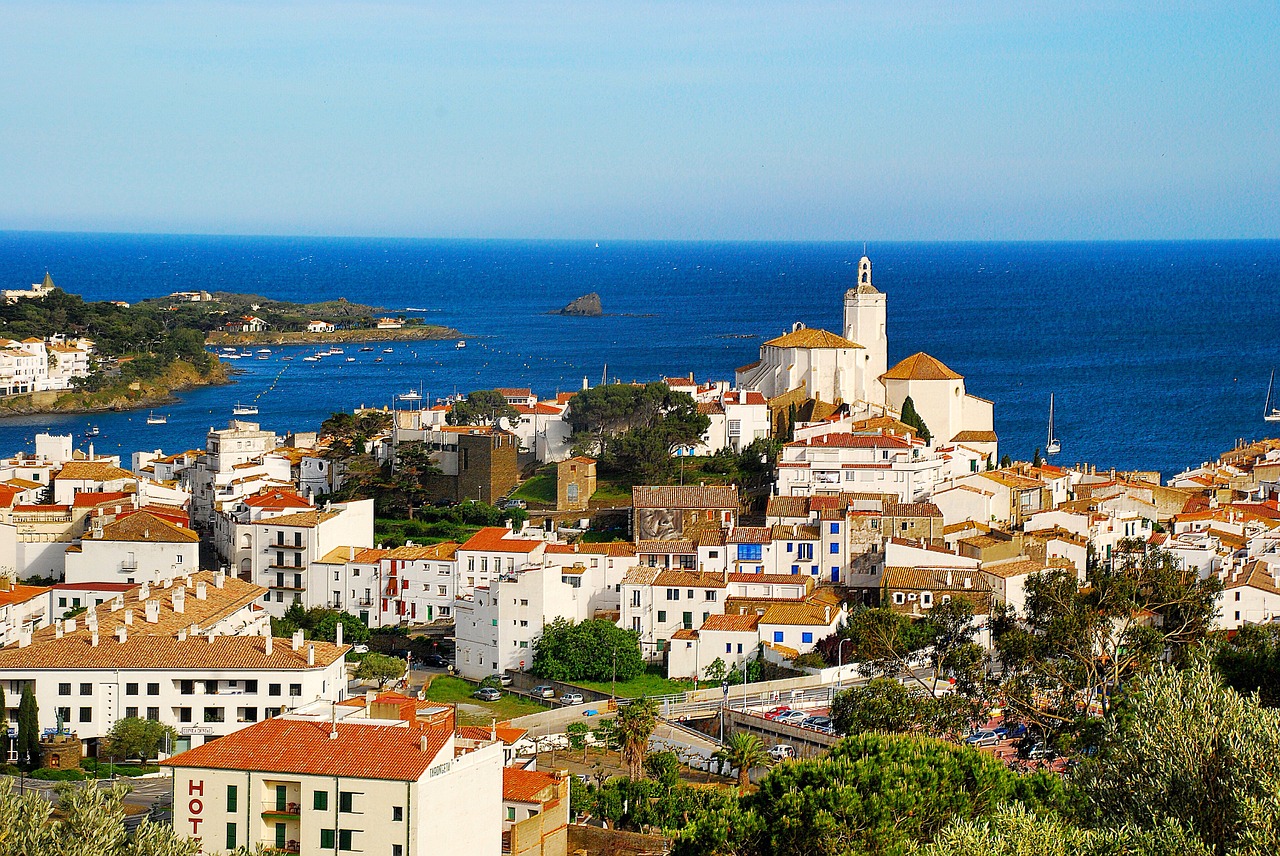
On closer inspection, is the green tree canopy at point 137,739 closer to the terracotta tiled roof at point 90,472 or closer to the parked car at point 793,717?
the parked car at point 793,717

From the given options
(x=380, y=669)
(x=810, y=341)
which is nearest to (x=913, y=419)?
(x=810, y=341)

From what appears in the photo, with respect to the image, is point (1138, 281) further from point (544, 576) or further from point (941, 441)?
point (544, 576)

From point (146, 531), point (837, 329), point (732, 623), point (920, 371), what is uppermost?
point (920, 371)

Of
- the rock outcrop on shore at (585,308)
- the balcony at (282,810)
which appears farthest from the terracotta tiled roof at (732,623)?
the rock outcrop on shore at (585,308)

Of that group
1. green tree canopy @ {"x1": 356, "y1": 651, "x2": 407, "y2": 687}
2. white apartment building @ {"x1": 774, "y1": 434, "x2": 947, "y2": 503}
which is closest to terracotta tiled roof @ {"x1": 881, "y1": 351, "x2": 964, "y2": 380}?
white apartment building @ {"x1": 774, "y1": 434, "x2": 947, "y2": 503}

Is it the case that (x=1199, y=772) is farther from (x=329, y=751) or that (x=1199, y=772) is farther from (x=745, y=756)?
(x=745, y=756)

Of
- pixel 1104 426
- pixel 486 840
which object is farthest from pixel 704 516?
pixel 1104 426

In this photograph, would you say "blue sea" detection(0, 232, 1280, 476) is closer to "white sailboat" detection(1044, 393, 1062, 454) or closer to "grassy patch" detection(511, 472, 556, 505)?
"white sailboat" detection(1044, 393, 1062, 454)
